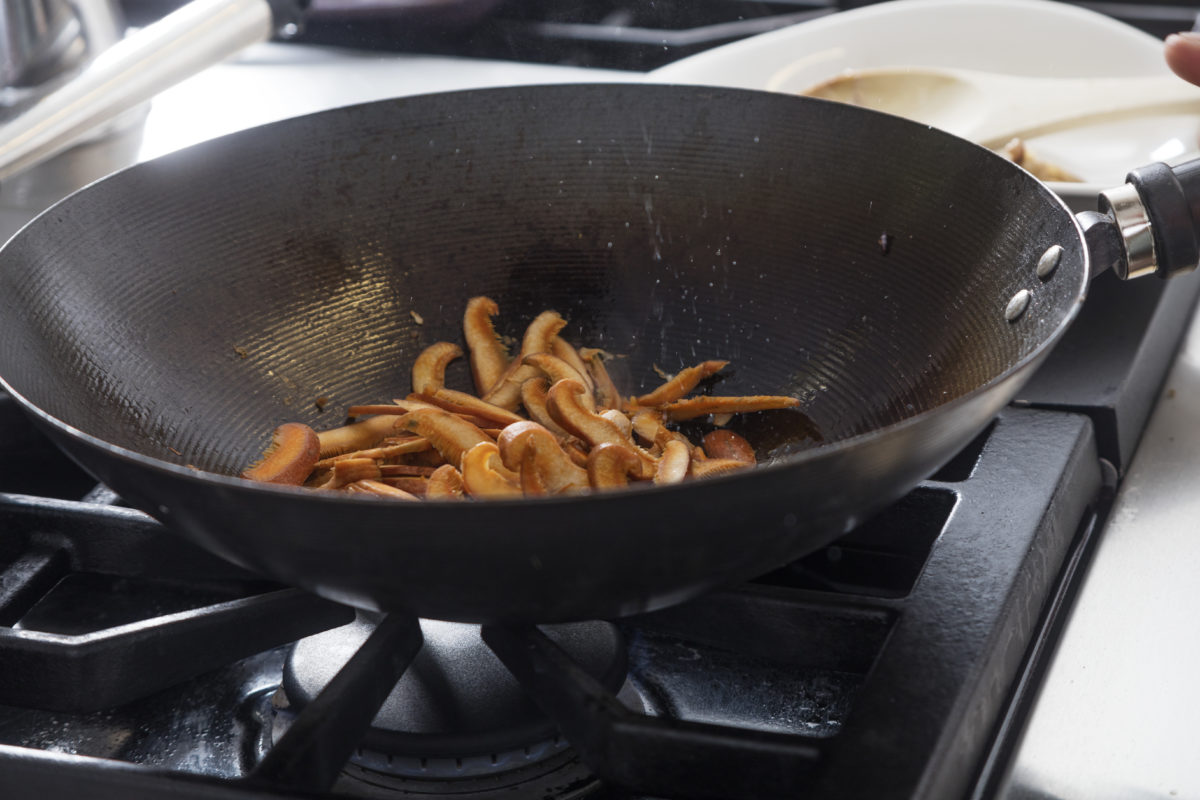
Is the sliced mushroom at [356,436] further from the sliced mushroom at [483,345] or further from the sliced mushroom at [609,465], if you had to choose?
the sliced mushroom at [609,465]

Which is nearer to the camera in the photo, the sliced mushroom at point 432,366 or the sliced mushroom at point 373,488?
the sliced mushroom at point 373,488

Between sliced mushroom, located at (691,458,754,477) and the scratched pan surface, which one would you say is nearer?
the scratched pan surface

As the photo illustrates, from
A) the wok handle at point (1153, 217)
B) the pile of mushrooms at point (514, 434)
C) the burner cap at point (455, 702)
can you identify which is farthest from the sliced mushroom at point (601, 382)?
the wok handle at point (1153, 217)

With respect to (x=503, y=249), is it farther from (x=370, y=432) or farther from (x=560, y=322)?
(x=370, y=432)

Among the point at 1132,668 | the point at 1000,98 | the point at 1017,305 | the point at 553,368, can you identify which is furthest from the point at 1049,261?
the point at 1000,98

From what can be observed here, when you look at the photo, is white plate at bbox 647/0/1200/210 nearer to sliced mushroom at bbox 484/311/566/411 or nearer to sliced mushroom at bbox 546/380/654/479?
sliced mushroom at bbox 484/311/566/411

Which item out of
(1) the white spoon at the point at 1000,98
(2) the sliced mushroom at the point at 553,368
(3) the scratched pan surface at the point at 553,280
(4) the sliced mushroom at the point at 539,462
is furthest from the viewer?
(1) the white spoon at the point at 1000,98

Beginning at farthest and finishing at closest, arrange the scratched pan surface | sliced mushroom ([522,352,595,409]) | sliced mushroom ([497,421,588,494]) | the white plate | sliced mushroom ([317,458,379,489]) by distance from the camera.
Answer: the white plate, sliced mushroom ([522,352,595,409]), sliced mushroom ([317,458,379,489]), sliced mushroom ([497,421,588,494]), the scratched pan surface

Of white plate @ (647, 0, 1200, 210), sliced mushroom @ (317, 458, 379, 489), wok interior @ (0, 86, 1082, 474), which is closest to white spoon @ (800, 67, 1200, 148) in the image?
white plate @ (647, 0, 1200, 210)
